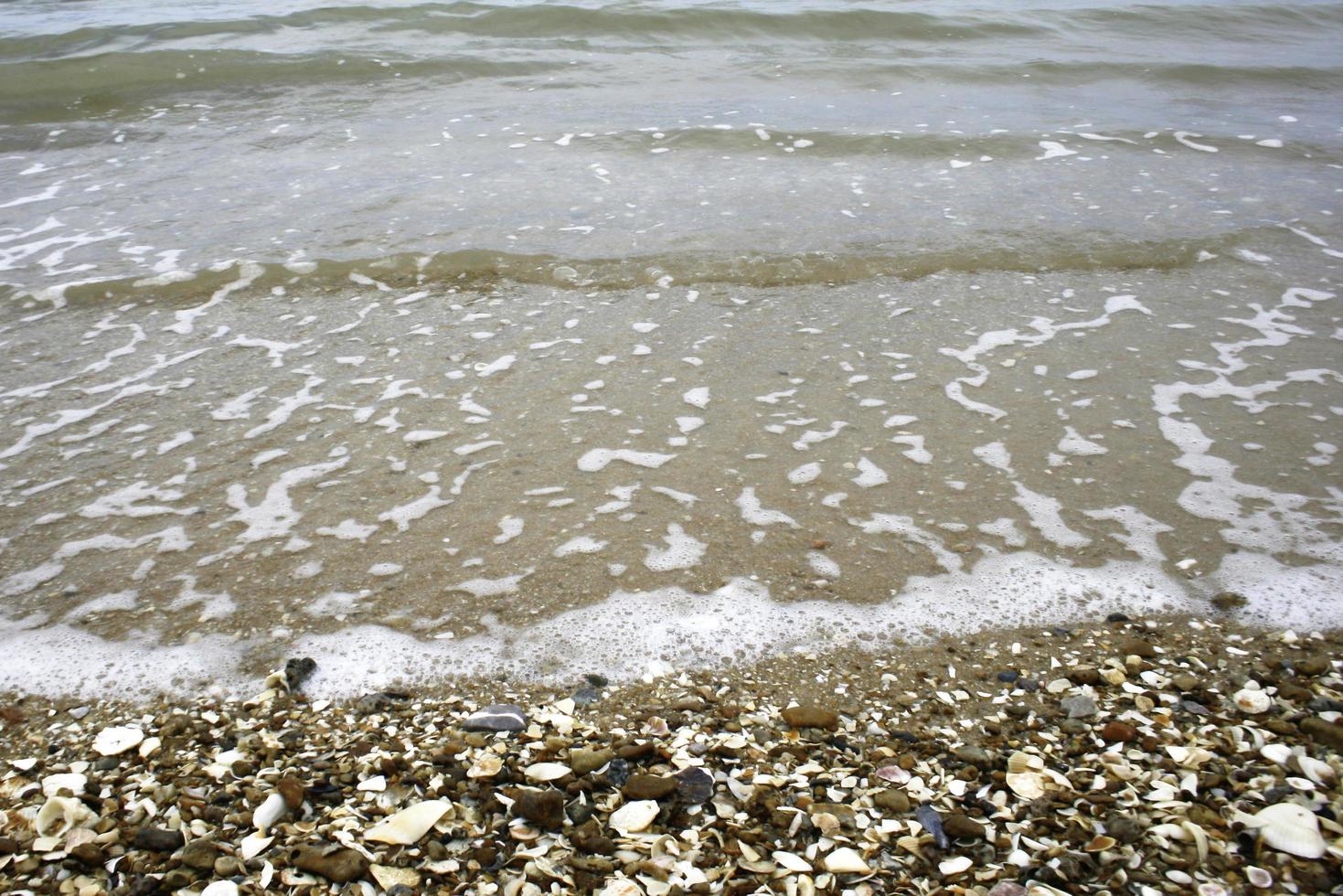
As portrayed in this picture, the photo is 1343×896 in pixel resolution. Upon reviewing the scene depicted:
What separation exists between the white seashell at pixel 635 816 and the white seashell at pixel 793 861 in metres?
0.28

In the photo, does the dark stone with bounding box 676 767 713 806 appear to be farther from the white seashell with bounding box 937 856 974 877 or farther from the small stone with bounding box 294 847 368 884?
the small stone with bounding box 294 847 368 884

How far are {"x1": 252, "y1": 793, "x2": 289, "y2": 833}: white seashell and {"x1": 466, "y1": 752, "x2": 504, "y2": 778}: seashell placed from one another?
404 millimetres

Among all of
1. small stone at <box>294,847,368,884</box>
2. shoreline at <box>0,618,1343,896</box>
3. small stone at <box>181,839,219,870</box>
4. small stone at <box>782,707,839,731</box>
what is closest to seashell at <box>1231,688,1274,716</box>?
shoreline at <box>0,618,1343,896</box>

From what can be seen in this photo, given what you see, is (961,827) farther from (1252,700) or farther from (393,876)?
(393,876)

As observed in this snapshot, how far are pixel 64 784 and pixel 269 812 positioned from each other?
52 centimetres

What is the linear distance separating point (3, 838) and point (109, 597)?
1.06 metres

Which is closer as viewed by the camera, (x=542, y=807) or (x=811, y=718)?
(x=542, y=807)

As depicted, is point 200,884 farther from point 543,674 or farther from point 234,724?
point 543,674

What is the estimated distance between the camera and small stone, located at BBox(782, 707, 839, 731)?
2398 millimetres

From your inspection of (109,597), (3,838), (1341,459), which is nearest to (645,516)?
(109,597)

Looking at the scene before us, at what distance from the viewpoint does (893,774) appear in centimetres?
222

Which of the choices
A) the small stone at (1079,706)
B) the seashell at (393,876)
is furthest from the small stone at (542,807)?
the small stone at (1079,706)

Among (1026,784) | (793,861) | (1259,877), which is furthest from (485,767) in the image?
(1259,877)

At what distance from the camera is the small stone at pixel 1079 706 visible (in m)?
2.41
